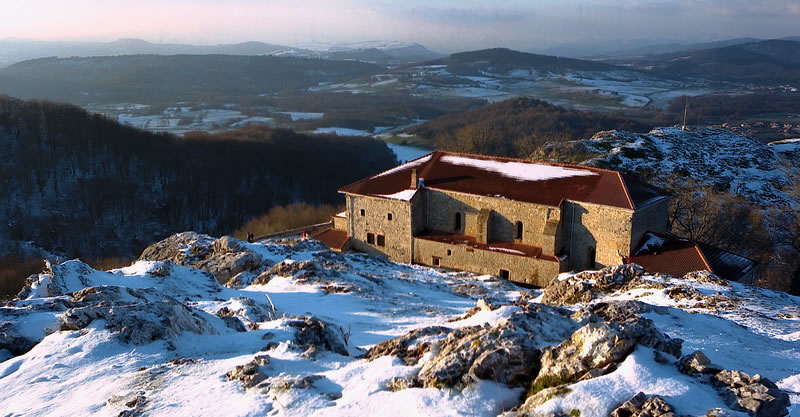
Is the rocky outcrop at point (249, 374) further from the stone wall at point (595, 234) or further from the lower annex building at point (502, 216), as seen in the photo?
the stone wall at point (595, 234)

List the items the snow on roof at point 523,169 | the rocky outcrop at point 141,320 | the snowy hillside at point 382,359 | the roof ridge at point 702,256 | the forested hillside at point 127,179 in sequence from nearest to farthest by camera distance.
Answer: the snowy hillside at point 382,359
the rocky outcrop at point 141,320
the roof ridge at point 702,256
the snow on roof at point 523,169
the forested hillside at point 127,179

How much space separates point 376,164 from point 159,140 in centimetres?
3639

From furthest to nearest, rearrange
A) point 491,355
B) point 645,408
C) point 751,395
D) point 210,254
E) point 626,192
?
point 210,254 → point 626,192 → point 491,355 → point 751,395 → point 645,408

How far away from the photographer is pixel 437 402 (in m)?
8.33

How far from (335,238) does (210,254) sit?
9.97m

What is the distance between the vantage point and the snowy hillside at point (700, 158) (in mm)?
53719

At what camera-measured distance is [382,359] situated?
34.0 ft

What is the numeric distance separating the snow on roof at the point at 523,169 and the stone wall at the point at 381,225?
5.25 meters

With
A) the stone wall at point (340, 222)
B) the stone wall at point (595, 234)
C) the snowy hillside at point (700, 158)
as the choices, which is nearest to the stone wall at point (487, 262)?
the stone wall at point (595, 234)

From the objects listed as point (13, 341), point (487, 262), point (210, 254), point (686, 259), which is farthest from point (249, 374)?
point (686, 259)

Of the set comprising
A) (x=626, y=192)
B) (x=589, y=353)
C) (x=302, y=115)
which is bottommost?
(x=302, y=115)

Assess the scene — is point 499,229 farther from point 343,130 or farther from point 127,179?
point 343,130

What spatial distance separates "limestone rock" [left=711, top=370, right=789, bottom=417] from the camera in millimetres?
7496

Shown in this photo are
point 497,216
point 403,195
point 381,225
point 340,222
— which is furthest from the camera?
point 340,222
